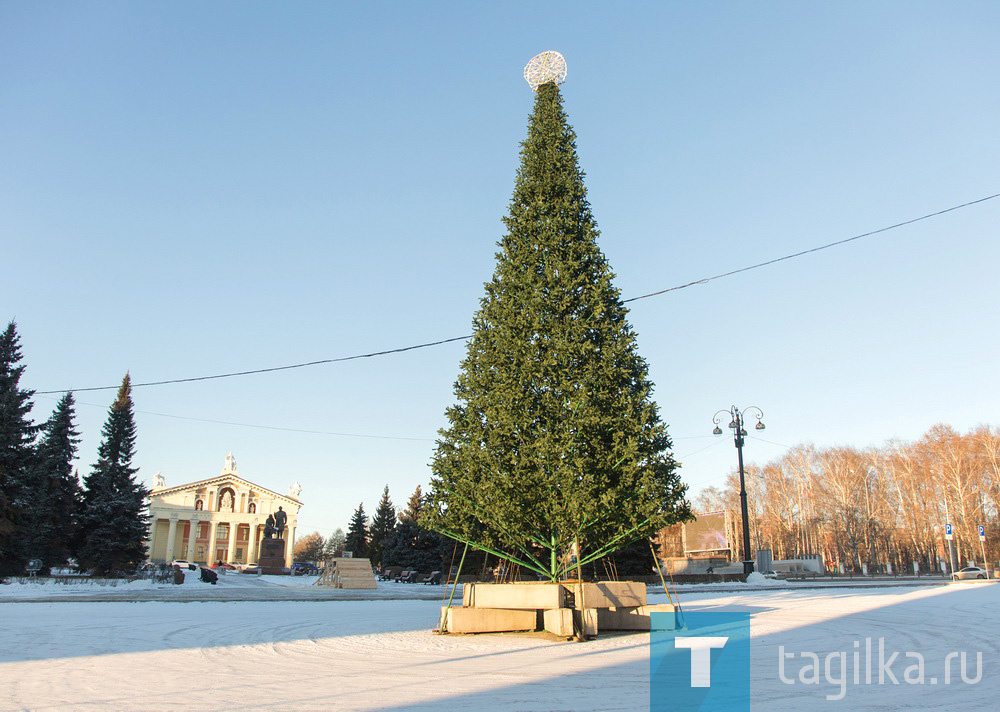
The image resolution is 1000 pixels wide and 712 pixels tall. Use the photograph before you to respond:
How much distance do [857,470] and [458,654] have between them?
67.8 meters

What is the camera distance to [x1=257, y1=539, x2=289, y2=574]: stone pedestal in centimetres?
5012

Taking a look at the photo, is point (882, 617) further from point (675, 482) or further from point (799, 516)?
point (799, 516)

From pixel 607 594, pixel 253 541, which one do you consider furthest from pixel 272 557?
pixel 253 541

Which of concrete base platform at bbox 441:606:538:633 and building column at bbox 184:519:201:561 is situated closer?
concrete base platform at bbox 441:606:538:633

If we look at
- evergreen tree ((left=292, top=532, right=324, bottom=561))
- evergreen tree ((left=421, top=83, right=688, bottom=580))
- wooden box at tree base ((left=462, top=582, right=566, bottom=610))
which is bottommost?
evergreen tree ((left=292, top=532, right=324, bottom=561))

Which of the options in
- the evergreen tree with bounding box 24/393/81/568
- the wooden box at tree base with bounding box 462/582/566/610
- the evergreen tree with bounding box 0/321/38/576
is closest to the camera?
the wooden box at tree base with bounding box 462/582/566/610

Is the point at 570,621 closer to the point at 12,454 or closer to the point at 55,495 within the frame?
the point at 12,454

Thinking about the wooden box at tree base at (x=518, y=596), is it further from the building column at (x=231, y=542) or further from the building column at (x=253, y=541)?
the building column at (x=231, y=542)

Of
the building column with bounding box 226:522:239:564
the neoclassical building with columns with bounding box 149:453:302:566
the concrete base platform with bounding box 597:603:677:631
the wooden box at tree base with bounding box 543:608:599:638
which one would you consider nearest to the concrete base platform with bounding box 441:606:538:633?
the wooden box at tree base with bounding box 543:608:599:638

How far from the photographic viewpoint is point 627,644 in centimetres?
995

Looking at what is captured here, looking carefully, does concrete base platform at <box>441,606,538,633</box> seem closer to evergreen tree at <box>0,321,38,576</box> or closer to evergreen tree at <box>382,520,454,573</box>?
evergreen tree at <box>0,321,38,576</box>

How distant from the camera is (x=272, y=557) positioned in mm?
50500

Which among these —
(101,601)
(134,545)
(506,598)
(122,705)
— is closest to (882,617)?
(506,598)

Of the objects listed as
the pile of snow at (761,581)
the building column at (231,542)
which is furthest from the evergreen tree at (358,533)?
the pile of snow at (761,581)
